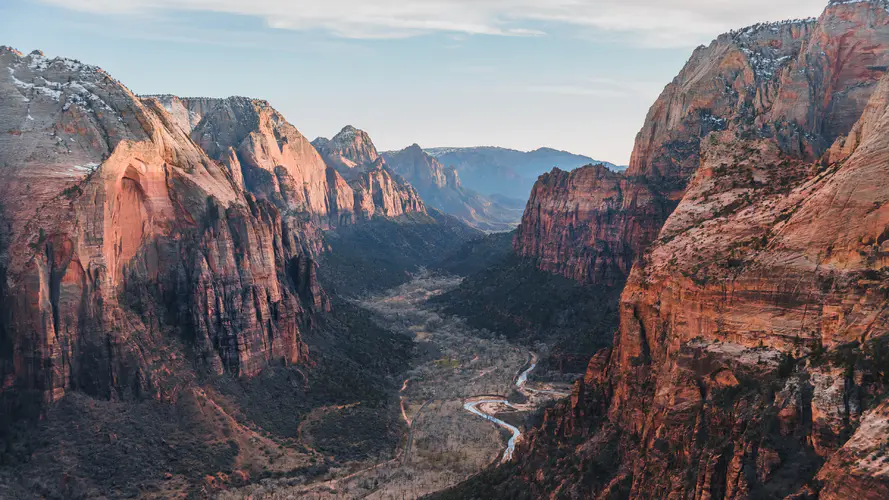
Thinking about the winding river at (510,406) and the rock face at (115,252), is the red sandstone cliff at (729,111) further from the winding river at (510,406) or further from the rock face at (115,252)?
the rock face at (115,252)

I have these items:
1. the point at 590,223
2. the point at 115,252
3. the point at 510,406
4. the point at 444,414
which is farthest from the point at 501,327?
the point at 115,252

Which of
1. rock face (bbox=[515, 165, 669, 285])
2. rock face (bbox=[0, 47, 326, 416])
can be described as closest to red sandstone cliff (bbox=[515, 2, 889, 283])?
rock face (bbox=[515, 165, 669, 285])

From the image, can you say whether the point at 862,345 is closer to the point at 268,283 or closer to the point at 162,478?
the point at 162,478

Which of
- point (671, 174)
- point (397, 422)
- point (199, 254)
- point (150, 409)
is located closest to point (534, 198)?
point (671, 174)

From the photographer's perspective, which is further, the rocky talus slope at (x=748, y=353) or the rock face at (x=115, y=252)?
the rock face at (x=115, y=252)

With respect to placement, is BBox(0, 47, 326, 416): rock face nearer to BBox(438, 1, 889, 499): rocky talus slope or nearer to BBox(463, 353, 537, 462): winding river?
BBox(463, 353, 537, 462): winding river

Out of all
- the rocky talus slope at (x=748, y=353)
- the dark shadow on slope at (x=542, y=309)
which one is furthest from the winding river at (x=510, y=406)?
the rocky talus slope at (x=748, y=353)

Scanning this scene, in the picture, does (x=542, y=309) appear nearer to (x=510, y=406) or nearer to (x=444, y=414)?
(x=510, y=406)
